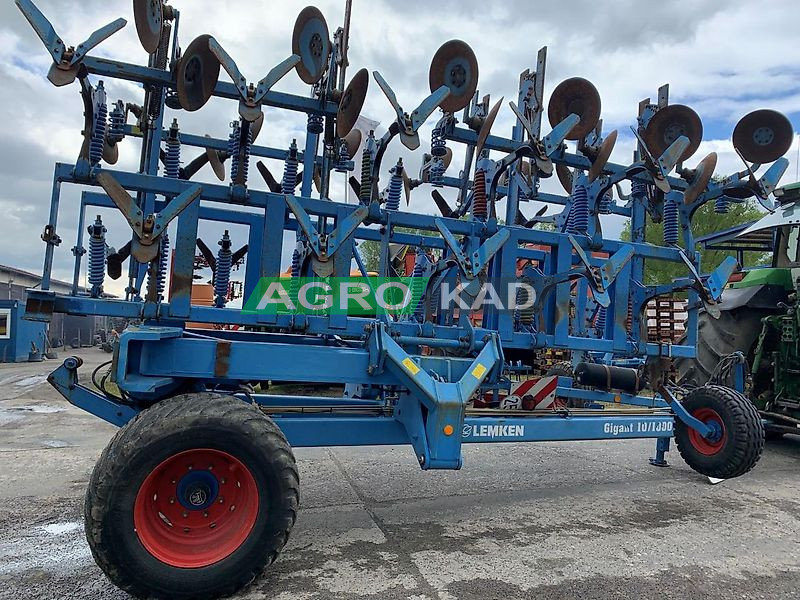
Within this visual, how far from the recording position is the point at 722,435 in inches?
200

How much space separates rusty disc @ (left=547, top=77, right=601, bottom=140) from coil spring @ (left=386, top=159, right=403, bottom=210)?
4.80 feet

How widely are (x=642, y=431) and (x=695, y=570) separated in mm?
1407

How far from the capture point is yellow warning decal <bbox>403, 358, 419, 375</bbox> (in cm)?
354

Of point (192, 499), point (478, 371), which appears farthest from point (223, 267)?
point (478, 371)

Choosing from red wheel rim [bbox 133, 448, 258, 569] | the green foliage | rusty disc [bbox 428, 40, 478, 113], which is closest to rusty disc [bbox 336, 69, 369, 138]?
rusty disc [bbox 428, 40, 478, 113]

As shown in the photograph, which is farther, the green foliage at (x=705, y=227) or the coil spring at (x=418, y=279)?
the green foliage at (x=705, y=227)

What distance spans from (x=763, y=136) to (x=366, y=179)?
12.8 ft

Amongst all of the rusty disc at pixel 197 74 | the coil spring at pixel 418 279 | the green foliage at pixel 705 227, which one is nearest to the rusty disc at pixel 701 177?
the coil spring at pixel 418 279

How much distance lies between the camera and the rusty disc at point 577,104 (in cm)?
493

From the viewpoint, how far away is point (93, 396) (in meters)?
3.47

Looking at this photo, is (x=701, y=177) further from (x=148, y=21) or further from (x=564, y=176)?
(x=148, y=21)

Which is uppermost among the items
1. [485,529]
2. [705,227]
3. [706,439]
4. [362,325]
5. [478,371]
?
[705,227]

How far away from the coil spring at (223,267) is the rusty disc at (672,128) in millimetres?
3925

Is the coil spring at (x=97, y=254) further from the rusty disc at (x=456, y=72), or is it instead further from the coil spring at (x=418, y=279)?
the coil spring at (x=418, y=279)
